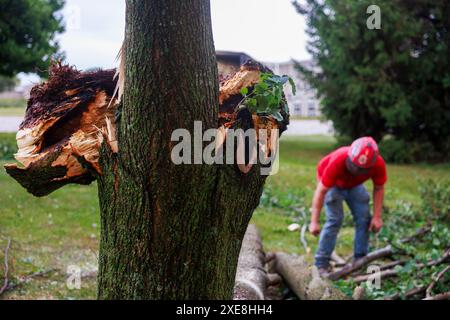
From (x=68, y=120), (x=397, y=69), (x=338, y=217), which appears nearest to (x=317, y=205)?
(x=338, y=217)

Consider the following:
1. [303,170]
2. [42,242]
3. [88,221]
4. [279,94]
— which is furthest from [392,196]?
[279,94]

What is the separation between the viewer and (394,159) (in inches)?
579

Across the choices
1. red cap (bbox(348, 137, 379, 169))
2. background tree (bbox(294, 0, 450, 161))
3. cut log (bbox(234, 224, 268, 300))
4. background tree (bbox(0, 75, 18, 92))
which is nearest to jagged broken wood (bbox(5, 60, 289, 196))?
cut log (bbox(234, 224, 268, 300))

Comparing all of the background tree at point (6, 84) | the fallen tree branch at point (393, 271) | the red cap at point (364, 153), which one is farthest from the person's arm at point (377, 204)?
the background tree at point (6, 84)

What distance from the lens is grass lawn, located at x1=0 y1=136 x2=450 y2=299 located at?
15.8 feet

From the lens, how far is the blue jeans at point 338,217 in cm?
522

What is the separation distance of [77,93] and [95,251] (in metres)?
3.43

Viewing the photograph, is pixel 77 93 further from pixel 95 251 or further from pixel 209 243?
pixel 95 251

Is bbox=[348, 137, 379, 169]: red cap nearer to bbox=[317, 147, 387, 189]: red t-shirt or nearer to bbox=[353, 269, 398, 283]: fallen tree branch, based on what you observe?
bbox=[317, 147, 387, 189]: red t-shirt

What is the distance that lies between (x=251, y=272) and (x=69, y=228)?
10.0 feet

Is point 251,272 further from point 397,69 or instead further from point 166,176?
point 397,69

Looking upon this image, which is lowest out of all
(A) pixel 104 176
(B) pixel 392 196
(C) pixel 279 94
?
(B) pixel 392 196

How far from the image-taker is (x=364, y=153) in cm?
473

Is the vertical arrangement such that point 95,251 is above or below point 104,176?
below
